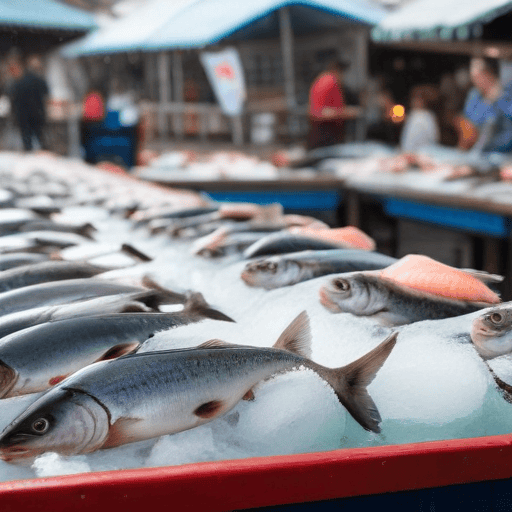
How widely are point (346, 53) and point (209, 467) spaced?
14.6m

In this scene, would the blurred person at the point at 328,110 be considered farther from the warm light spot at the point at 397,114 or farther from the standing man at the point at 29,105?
the standing man at the point at 29,105

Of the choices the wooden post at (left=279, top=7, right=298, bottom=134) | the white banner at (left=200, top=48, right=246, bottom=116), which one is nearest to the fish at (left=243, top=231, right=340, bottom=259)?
the white banner at (left=200, top=48, right=246, bottom=116)

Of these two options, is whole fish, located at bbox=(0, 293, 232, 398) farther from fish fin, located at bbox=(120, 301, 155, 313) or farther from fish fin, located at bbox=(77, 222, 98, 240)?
fish fin, located at bbox=(77, 222, 98, 240)

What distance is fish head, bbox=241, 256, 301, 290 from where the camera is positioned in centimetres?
163

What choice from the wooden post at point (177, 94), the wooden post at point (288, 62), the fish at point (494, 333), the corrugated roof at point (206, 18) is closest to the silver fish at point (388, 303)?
the fish at point (494, 333)

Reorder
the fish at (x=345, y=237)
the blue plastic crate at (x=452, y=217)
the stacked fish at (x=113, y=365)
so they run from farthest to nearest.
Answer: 1. the blue plastic crate at (x=452, y=217)
2. the fish at (x=345, y=237)
3. the stacked fish at (x=113, y=365)

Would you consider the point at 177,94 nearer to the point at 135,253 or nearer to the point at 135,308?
the point at 135,253

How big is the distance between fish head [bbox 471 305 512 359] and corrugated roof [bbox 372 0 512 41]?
A: 16.1ft

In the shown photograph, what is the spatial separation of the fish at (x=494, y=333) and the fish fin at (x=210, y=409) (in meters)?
0.49

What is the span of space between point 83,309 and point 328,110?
810 centimetres

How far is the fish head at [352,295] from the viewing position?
54.4 inches

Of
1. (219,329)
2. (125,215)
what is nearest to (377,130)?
(125,215)

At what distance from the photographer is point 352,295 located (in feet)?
4.56

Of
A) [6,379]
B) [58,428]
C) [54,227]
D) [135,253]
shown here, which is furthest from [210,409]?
[54,227]
